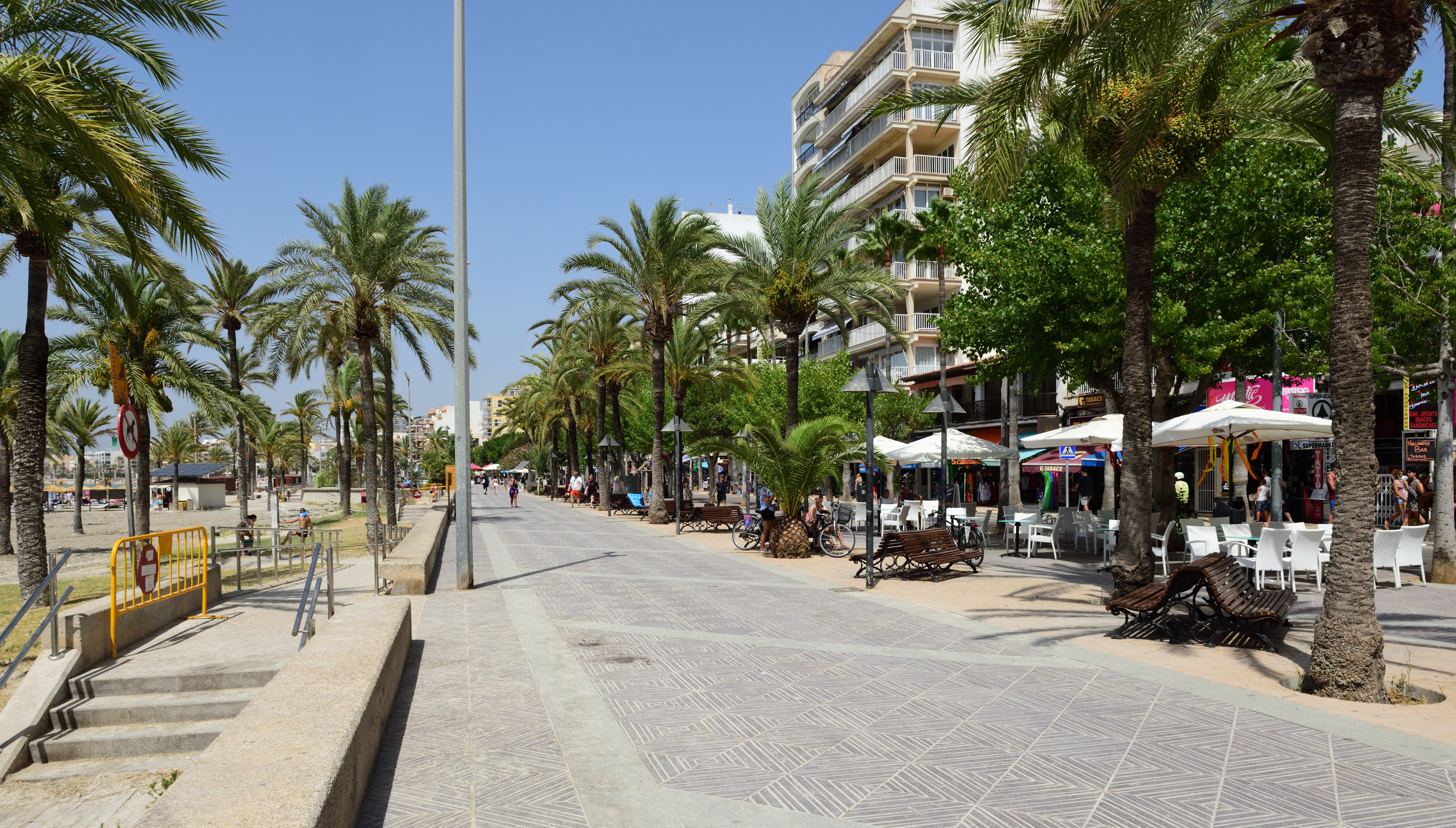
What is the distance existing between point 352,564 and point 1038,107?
14.1 meters

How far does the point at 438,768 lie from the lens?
211 inches

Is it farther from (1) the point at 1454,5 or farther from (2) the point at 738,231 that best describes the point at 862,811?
(2) the point at 738,231

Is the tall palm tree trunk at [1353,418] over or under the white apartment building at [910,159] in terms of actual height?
under

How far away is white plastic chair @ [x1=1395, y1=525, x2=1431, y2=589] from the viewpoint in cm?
1216

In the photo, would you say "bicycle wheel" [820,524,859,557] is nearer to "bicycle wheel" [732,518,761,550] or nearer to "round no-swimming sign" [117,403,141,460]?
"bicycle wheel" [732,518,761,550]

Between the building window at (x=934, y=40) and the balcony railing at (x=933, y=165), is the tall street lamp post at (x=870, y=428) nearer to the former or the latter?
the balcony railing at (x=933, y=165)

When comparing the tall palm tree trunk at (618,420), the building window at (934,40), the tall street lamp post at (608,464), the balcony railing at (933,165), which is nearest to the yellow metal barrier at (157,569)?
the tall street lamp post at (608,464)

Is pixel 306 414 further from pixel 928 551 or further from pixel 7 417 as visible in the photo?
pixel 928 551

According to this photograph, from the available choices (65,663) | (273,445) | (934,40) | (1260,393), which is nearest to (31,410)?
(65,663)

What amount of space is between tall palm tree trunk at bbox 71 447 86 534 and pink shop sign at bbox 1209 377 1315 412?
36829 mm

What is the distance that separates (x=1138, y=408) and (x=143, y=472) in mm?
16726

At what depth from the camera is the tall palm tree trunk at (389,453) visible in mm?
25156

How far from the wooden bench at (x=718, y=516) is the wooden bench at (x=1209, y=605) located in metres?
14.5

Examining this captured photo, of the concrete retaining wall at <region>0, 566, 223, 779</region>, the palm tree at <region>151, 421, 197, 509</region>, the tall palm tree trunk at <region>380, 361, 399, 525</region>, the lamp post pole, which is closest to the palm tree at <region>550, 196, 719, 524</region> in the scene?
the tall palm tree trunk at <region>380, 361, 399, 525</region>
